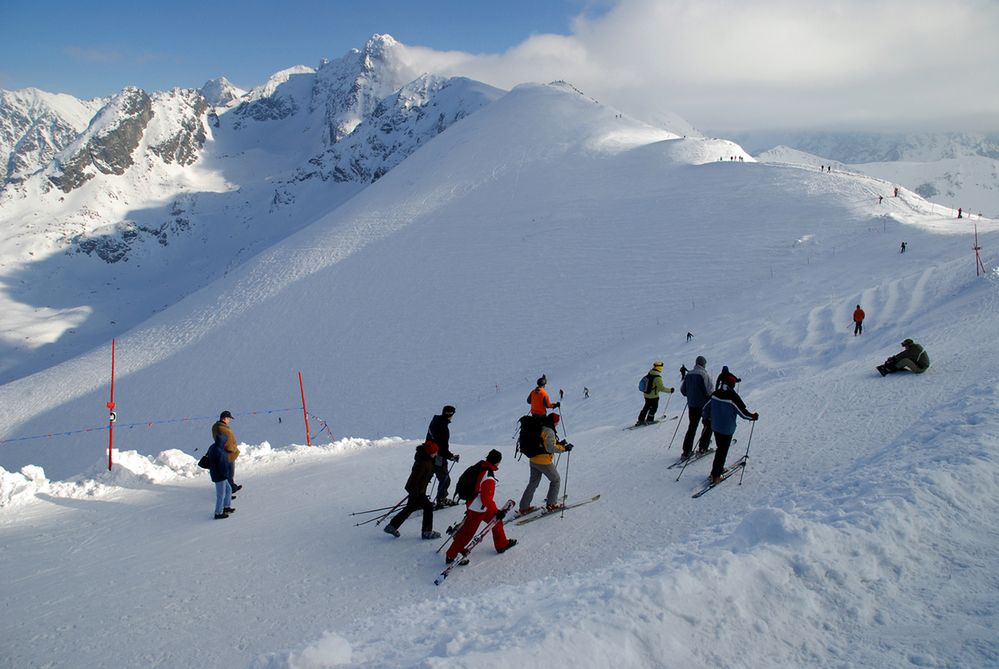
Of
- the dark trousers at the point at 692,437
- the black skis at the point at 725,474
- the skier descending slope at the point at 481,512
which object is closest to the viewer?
the skier descending slope at the point at 481,512

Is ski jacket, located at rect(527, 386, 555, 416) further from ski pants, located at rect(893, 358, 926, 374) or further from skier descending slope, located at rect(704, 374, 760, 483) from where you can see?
ski pants, located at rect(893, 358, 926, 374)

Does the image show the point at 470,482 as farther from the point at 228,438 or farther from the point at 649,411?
the point at 649,411

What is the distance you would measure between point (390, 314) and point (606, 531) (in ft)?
105

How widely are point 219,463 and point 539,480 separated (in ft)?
18.1

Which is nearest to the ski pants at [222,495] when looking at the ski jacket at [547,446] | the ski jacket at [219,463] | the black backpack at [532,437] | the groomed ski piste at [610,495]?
the ski jacket at [219,463]

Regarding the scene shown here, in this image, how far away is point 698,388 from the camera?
9820mm

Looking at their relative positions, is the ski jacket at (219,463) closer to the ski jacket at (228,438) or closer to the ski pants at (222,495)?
the ski jacket at (228,438)

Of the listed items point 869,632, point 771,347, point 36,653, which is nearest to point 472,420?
point 771,347

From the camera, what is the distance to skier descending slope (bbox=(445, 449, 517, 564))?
23.1 ft

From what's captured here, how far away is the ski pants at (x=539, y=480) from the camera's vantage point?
8016 mm

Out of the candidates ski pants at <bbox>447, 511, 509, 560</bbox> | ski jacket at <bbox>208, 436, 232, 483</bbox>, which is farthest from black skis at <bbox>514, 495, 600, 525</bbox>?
ski jacket at <bbox>208, 436, 232, 483</bbox>

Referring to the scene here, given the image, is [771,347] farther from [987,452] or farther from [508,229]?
[508,229]

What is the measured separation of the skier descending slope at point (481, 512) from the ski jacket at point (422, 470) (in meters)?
Answer: 1.07

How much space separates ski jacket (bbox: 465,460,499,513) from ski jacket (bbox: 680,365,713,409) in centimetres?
410
